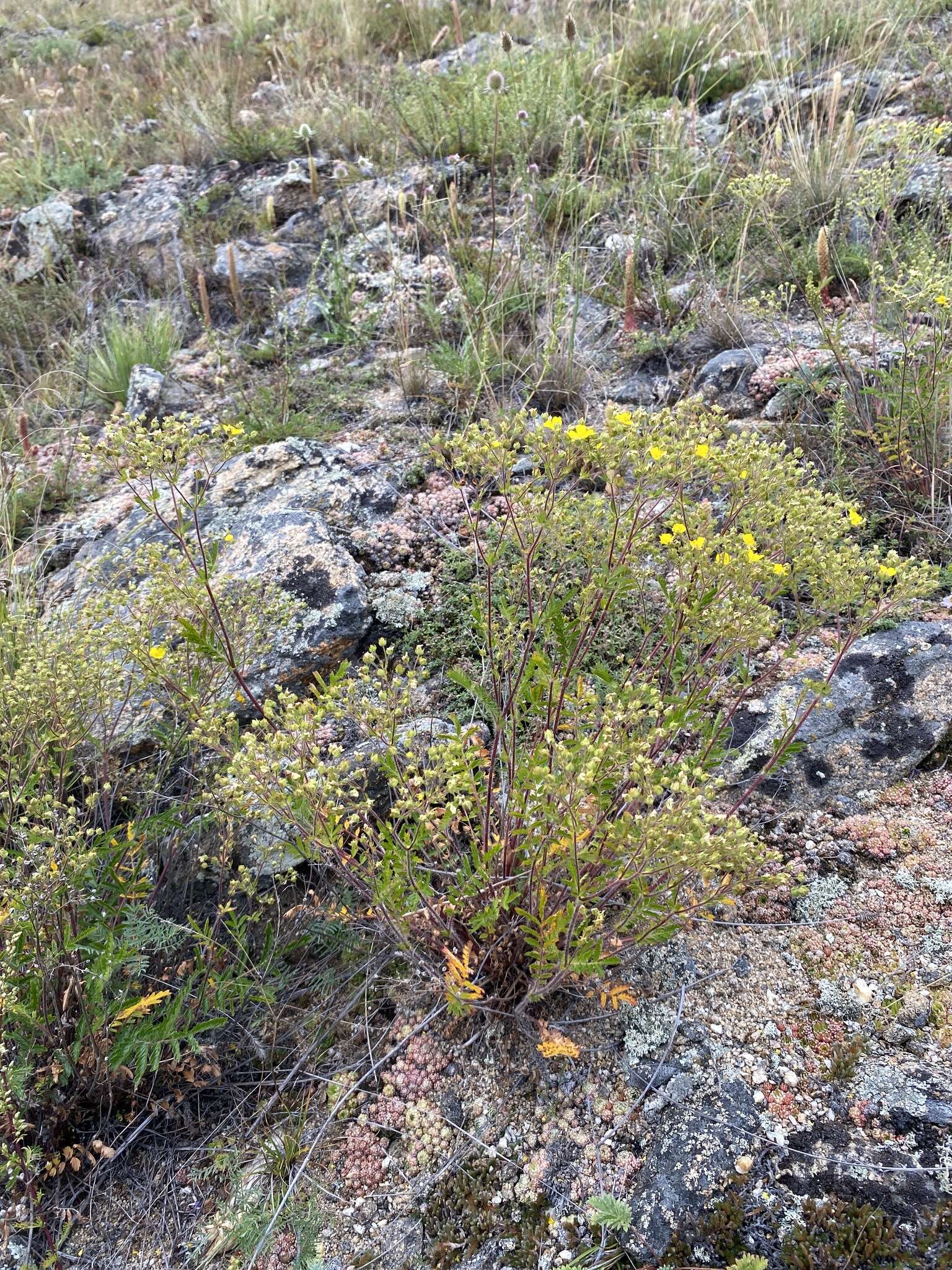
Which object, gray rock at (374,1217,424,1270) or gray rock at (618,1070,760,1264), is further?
gray rock at (374,1217,424,1270)

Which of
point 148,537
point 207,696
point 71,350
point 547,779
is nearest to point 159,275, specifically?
point 71,350

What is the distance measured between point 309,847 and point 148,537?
2.08 m

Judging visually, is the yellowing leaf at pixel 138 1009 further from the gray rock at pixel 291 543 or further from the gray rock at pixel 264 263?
the gray rock at pixel 264 263

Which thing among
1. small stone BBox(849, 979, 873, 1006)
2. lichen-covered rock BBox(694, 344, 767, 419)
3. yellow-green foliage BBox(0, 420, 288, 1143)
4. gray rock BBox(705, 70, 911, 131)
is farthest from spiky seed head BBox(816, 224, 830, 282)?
small stone BBox(849, 979, 873, 1006)

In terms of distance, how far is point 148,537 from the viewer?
11.5 feet

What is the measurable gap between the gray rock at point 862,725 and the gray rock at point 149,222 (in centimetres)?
523

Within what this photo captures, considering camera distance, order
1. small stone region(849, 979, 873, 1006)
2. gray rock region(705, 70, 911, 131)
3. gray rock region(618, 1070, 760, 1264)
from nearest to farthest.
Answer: gray rock region(618, 1070, 760, 1264) < small stone region(849, 979, 873, 1006) < gray rock region(705, 70, 911, 131)

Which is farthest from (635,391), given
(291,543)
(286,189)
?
(286,189)

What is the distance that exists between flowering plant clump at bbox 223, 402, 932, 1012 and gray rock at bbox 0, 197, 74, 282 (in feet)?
18.2

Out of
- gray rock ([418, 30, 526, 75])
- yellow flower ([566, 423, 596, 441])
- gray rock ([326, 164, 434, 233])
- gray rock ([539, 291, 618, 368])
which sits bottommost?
gray rock ([539, 291, 618, 368])

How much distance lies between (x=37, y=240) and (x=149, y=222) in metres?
0.92

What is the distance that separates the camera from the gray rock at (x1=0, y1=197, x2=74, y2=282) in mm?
6133

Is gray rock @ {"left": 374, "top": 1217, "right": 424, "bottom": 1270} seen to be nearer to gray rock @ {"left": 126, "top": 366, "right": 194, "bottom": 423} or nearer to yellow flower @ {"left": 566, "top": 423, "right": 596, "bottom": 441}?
yellow flower @ {"left": 566, "top": 423, "right": 596, "bottom": 441}

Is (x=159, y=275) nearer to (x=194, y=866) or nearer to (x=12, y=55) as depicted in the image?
(x=194, y=866)
